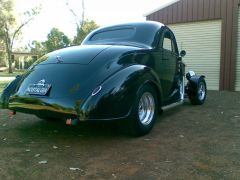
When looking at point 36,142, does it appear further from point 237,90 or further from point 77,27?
point 77,27

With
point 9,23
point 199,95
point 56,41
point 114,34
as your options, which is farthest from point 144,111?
point 56,41

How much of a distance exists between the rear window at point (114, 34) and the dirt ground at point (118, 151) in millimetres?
1733

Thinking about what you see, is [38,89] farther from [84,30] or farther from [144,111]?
[84,30]

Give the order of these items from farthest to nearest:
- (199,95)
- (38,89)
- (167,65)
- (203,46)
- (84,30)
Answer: (84,30), (203,46), (199,95), (167,65), (38,89)

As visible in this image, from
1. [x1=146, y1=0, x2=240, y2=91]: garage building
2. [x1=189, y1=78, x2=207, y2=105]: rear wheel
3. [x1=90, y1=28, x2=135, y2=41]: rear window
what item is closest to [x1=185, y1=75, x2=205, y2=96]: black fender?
[x1=189, y1=78, x2=207, y2=105]: rear wheel

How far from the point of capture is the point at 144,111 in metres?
5.16

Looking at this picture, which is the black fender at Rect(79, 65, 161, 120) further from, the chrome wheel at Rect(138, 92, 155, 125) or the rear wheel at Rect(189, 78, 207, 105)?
the rear wheel at Rect(189, 78, 207, 105)

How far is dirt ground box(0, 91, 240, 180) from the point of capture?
3480 mm

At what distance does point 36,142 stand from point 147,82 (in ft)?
6.17

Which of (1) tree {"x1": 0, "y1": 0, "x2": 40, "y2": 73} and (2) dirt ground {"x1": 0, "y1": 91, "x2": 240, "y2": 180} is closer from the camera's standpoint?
(2) dirt ground {"x1": 0, "y1": 91, "x2": 240, "y2": 180}

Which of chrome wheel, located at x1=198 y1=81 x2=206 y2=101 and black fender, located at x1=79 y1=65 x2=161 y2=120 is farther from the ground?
black fender, located at x1=79 y1=65 x2=161 y2=120

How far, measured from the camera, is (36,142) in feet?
15.3

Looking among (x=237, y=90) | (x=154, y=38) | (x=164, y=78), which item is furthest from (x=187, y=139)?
(x=237, y=90)

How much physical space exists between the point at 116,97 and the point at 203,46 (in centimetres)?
1055
